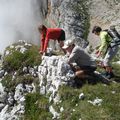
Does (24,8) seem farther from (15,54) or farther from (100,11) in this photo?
(15,54)

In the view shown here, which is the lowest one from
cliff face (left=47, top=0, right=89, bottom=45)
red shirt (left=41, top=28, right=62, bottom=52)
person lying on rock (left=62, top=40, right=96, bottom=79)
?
person lying on rock (left=62, top=40, right=96, bottom=79)

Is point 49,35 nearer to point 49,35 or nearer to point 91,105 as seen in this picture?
point 49,35

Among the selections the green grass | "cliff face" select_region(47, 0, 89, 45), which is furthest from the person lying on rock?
"cliff face" select_region(47, 0, 89, 45)

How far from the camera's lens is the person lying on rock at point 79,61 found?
52.9 ft

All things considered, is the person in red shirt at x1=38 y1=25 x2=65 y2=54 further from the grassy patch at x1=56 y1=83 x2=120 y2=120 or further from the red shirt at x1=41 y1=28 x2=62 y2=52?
the grassy patch at x1=56 y1=83 x2=120 y2=120

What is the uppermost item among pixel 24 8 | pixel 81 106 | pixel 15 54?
pixel 24 8

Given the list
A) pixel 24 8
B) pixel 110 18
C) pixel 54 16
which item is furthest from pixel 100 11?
pixel 24 8

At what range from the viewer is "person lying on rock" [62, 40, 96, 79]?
16.1 metres

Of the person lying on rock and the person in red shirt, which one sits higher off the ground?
the person in red shirt

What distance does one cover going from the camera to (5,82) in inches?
709

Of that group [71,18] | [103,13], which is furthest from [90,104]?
[71,18]

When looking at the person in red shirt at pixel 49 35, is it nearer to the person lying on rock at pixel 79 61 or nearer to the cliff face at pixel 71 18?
the person lying on rock at pixel 79 61

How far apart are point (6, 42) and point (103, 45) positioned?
84.4 ft

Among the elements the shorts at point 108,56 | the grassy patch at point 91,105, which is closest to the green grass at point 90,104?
the grassy patch at point 91,105
